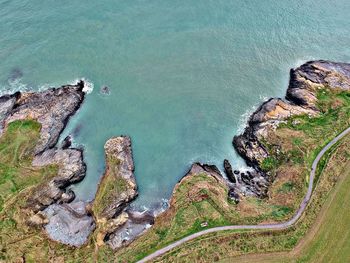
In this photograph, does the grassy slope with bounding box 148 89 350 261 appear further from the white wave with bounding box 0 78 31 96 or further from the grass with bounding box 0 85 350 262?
the white wave with bounding box 0 78 31 96

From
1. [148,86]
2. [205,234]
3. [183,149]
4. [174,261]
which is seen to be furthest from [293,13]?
[174,261]

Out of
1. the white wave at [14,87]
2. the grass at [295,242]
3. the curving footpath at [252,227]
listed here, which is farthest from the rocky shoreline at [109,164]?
the grass at [295,242]

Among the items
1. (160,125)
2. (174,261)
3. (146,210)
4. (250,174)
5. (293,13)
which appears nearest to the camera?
(174,261)

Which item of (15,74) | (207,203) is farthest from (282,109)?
(15,74)

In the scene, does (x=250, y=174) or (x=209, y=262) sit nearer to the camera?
Result: (x=209, y=262)

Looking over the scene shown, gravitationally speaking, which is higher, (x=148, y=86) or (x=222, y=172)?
(x=148, y=86)

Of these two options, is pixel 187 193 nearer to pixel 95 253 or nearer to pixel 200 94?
pixel 95 253

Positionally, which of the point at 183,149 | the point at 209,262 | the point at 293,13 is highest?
the point at 293,13
